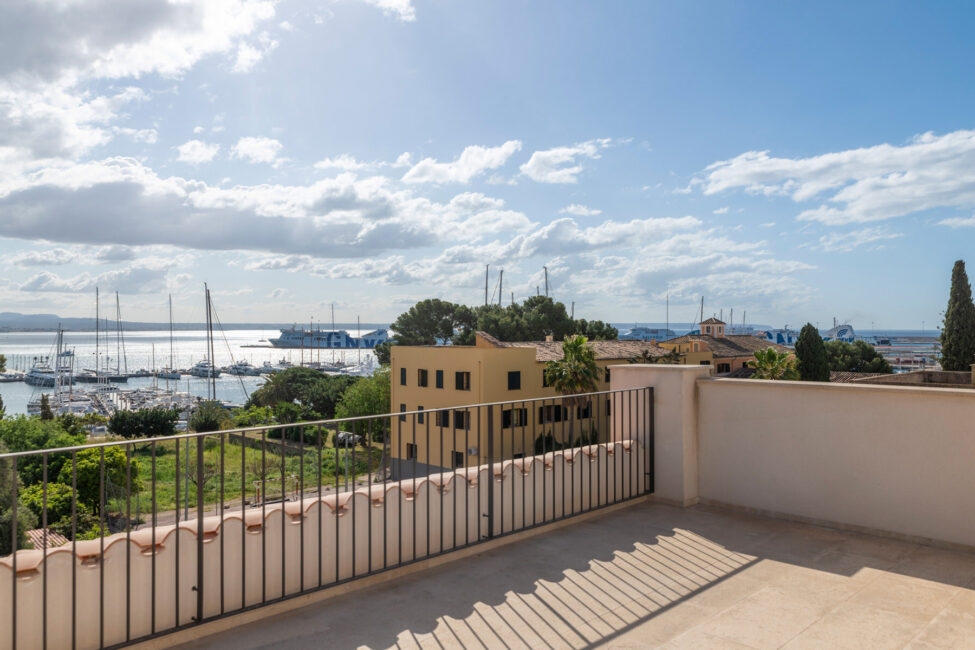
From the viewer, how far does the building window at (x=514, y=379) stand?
108 feet

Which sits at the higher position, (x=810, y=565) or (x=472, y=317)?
(x=472, y=317)

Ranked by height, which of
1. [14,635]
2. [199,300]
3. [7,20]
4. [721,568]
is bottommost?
[721,568]

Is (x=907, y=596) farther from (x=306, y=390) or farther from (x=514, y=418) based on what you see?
(x=306, y=390)

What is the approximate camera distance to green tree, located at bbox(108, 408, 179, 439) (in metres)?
49.6

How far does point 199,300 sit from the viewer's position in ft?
160

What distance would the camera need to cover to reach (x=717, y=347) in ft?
159

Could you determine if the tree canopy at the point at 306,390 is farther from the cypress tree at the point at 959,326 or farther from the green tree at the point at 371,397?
the cypress tree at the point at 959,326

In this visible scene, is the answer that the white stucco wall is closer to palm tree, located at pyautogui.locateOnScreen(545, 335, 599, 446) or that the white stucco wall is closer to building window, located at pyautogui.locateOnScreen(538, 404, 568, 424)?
building window, located at pyautogui.locateOnScreen(538, 404, 568, 424)

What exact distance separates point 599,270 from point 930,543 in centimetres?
5393

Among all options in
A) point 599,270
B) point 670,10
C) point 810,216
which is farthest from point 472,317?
point 670,10

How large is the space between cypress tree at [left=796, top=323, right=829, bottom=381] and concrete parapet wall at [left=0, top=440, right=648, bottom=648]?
2951 centimetres

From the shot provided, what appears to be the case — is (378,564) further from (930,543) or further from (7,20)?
(7,20)

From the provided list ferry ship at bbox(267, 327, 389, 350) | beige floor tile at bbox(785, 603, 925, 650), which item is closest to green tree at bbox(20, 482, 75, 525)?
beige floor tile at bbox(785, 603, 925, 650)

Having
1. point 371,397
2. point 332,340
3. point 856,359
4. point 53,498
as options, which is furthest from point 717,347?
point 332,340
